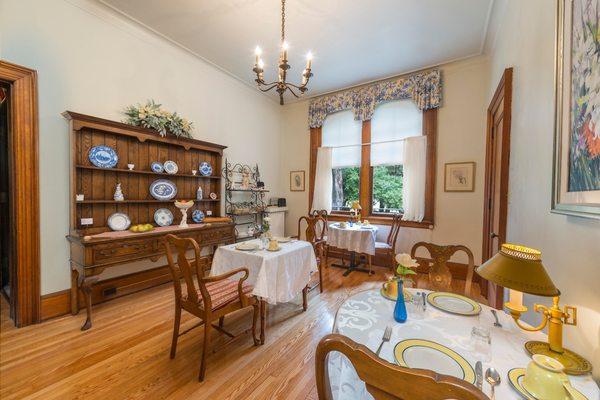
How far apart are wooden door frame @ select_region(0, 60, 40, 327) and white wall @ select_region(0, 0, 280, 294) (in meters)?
0.08

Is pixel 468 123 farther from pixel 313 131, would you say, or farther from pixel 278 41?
pixel 278 41

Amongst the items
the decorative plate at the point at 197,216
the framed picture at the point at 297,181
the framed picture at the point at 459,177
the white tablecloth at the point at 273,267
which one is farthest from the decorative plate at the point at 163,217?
the framed picture at the point at 459,177

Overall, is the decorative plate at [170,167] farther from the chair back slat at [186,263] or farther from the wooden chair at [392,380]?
the wooden chair at [392,380]

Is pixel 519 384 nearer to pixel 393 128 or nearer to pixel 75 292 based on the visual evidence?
pixel 75 292

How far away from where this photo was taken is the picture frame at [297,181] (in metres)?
5.33

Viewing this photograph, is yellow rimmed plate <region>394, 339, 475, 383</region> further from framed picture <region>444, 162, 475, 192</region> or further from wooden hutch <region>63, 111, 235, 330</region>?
framed picture <region>444, 162, 475, 192</region>

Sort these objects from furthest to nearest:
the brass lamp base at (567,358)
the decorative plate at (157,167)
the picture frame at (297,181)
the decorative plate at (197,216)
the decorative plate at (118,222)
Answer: the picture frame at (297,181), the decorative plate at (197,216), the decorative plate at (157,167), the decorative plate at (118,222), the brass lamp base at (567,358)

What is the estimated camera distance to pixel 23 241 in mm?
2262

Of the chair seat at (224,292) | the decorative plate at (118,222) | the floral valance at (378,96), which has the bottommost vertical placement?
the chair seat at (224,292)

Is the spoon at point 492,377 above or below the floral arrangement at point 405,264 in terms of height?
below

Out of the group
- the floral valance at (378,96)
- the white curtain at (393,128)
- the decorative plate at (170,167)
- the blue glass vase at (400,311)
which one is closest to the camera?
the blue glass vase at (400,311)

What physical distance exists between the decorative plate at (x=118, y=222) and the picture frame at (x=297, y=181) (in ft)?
10.6

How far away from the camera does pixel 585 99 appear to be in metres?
0.92

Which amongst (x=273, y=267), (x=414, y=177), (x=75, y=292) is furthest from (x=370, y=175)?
(x=75, y=292)
